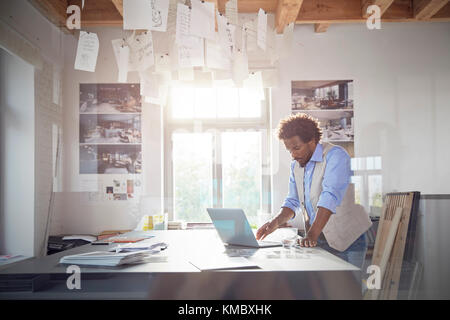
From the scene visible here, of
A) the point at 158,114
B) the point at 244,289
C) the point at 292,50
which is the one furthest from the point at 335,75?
the point at 244,289

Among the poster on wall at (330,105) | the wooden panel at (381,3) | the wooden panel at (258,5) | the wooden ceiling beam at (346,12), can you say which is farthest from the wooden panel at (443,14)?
the wooden panel at (258,5)

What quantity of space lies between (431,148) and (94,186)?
3.74 feet

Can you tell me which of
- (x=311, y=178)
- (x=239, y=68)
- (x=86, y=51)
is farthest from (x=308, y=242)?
(x=86, y=51)

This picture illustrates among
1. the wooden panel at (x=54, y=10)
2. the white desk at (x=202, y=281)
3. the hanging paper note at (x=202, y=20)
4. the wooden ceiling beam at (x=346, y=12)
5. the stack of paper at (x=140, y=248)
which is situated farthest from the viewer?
the hanging paper note at (x=202, y=20)

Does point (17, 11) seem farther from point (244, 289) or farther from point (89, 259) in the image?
point (244, 289)

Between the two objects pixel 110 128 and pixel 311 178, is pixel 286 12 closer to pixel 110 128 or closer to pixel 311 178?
pixel 311 178

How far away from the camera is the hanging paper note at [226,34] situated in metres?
1.57

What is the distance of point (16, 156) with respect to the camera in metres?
1.35

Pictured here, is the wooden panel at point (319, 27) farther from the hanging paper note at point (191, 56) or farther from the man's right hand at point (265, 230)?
the man's right hand at point (265, 230)

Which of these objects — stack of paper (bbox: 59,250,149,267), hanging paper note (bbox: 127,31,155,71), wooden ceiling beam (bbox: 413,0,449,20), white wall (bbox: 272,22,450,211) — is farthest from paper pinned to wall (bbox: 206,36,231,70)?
stack of paper (bbox: 59,250,149,267)

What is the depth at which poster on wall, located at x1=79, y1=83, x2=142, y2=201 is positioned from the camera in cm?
138

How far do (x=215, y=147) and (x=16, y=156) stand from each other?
67cm

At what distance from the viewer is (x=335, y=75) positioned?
1.36 meters

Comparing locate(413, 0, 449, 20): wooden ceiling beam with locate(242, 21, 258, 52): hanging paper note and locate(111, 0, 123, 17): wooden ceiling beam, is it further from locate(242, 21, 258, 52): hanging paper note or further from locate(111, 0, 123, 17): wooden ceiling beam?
locate(111, 0, 123, 17): wooden ceiling beam
